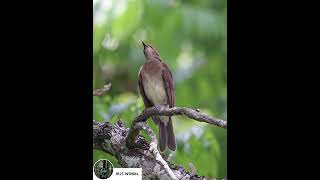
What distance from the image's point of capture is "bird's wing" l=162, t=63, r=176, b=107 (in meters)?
5.45

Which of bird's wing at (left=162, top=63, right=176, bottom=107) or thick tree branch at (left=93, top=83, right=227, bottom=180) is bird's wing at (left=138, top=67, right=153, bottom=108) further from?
thick tree branch at (left=93, top=83, right=227, bottom=180)

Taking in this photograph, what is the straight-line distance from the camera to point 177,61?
563cm

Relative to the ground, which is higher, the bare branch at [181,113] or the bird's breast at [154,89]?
the bird's breast at [154,89]

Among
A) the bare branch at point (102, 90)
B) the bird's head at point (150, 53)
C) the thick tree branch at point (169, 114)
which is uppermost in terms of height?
the bird's head at point (150, 53)

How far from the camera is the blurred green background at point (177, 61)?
17.2 ft

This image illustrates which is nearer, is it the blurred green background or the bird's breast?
the blurred green background

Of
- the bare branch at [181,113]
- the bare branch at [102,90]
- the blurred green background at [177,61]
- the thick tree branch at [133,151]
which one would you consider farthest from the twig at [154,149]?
the bare branch at [102,90]

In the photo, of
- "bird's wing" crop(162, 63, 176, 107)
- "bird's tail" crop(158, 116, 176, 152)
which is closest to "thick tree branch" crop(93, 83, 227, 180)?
"bird's tail" crop(158, 116, 176, 152)

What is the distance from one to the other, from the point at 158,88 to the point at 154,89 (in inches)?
1.3

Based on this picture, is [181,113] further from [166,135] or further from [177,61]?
[177,61]

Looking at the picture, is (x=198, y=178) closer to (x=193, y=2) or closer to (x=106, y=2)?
(x=106, y=2)

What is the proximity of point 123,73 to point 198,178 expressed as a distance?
1.07 metres

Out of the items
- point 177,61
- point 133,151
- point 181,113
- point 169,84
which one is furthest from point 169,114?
point 177,61

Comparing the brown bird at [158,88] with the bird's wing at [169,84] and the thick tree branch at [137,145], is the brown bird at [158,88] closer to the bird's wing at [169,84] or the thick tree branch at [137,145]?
the bird's wing at [169,84]
